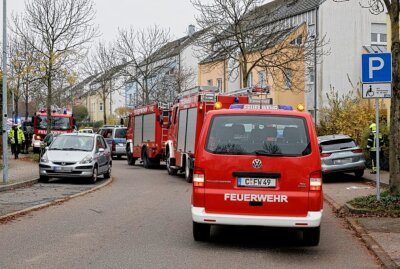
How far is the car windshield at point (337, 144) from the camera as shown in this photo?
62.2 ft

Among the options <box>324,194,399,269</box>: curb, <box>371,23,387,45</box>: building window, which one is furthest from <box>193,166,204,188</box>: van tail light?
<box>371,23,387,45</box>: building window

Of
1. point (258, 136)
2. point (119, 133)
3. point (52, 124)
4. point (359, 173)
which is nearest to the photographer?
point (258, 136)

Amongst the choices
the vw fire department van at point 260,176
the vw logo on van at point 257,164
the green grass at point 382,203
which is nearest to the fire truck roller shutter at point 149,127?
the green grass at point 382,203

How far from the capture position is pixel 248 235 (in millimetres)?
9266

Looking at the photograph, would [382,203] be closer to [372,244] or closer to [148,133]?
[372,244]

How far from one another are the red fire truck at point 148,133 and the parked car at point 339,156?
7.32 metres

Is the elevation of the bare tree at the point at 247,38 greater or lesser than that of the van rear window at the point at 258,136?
greater

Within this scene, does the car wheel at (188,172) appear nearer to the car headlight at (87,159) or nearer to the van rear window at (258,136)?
the car headlight at (87,159)

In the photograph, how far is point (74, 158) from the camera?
17.5 m

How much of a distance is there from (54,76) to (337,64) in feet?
→ 68.3

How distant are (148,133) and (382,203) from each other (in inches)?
633

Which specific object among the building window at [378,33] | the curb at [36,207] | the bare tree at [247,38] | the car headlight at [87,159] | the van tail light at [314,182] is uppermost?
the building window at [378,33]

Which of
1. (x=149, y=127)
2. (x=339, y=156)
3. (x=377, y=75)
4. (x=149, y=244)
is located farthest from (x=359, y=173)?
(x=149, y=244)

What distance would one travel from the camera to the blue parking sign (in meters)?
11.2
